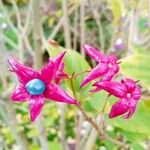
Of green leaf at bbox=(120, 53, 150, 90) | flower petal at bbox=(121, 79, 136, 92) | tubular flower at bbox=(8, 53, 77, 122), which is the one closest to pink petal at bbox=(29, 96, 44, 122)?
tubular flower at bbox=(8, 53, 77, 122)

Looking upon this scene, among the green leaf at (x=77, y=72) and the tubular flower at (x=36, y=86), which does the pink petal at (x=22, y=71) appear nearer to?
the tubular flower at (x=36, y=86)

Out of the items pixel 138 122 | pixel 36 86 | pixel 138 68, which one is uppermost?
pixel 36 86

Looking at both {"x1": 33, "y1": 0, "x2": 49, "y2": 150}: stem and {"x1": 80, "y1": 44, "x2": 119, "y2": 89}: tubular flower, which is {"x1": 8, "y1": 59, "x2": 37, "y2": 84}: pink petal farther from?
{"x1": 33, "y1": 0, "x2": 49, "y2": 150}: stem

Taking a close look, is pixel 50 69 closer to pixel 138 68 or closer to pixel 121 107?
pixel 121 107

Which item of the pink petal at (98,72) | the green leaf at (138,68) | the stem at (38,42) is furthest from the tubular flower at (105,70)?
the stem at (38,42)

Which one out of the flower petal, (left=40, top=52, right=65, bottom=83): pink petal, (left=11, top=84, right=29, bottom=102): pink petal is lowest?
the flower petal

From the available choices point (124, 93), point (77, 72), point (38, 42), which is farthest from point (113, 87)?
point (38, 42)
